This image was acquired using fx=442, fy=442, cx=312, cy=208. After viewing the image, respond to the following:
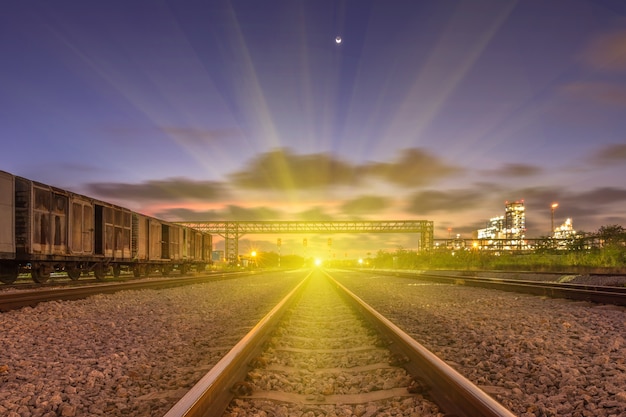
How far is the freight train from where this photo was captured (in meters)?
13.8

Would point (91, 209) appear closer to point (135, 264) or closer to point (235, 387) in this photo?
point (135, 264)

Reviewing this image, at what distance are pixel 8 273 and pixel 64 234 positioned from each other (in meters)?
2.14

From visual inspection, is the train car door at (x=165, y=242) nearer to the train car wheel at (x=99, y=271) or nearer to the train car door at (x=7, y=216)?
the train car wheel at (x=99, y=271)

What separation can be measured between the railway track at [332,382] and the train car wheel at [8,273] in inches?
468

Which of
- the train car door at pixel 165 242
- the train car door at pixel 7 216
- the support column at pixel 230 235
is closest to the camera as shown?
the train car door at pixel 7 216

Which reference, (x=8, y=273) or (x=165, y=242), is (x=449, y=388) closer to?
(x=8, y=273)

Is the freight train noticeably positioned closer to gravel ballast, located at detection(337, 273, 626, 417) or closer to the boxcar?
the boxcar

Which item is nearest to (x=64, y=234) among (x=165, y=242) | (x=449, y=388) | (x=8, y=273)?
(x=8, y=273)

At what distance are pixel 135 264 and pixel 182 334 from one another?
18.0 meters

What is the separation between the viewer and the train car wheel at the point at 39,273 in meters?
15.6

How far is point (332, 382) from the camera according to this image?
15.1 ft

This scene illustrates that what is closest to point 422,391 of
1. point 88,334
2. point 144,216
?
point 88,334

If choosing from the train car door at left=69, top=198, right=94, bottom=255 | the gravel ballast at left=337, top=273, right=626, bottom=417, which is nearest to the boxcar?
the train car door at left=69, top=198, right=94, bottom=255

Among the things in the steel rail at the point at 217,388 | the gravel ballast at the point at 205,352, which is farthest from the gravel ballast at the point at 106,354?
the steel rail at the point at 217,388
